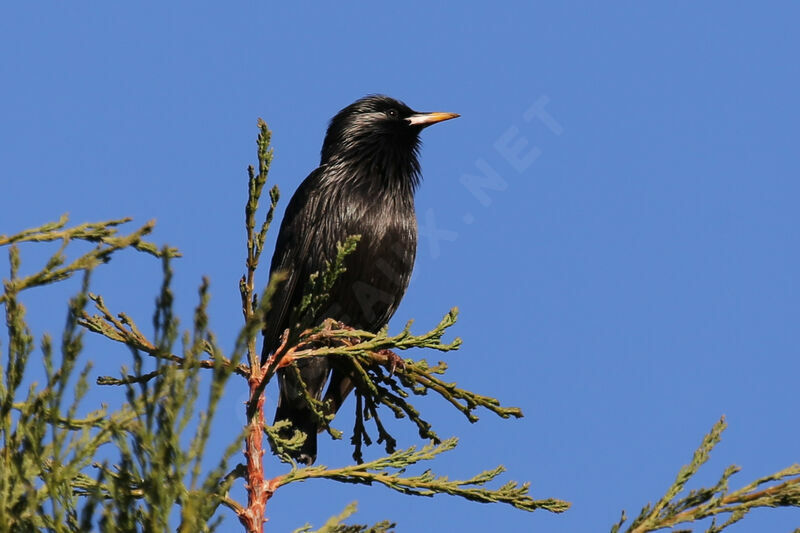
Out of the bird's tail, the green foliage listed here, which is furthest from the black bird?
the green foliage

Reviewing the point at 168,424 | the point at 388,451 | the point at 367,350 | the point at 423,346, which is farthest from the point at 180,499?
the point at 388,451

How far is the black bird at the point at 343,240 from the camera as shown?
5.29 metres

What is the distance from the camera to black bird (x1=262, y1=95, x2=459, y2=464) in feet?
17.4

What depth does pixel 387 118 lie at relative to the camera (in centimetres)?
633

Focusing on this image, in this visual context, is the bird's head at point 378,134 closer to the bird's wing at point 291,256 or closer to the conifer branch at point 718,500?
the bird's wing at point 291,256

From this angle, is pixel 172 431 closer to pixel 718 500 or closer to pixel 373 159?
pixel 718 500

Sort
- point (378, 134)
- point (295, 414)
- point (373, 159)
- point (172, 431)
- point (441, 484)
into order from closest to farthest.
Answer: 1. point (172, 431)
2. point (441, 484)
3. point (295, 414)
4. point (373, 159)
5. point (378, 134)

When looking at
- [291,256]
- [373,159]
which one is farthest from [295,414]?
[373,159]

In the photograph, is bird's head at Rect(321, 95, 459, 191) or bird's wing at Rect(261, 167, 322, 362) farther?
bird's head at Rect(321, 95, 459, 191)

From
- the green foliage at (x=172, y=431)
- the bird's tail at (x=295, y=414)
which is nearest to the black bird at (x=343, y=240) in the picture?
the bird's tail at (x=295, y=414)

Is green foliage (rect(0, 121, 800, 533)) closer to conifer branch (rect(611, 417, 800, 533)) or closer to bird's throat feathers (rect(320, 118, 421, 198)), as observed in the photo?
conifer branch (rect(611, 417, 800, 533))

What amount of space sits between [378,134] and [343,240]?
0.96 m

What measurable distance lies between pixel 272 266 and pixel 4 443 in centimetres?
355

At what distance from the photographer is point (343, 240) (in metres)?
5.53
